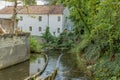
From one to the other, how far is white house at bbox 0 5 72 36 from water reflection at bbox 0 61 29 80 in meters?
26.8

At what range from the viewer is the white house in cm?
5197

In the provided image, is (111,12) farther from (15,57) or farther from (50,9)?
(50,9)

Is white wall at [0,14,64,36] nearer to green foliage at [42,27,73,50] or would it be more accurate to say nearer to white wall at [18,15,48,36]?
white wall at [18,15,48,36]

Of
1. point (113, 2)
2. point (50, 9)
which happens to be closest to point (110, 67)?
point (113, 2)

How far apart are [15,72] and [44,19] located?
103ft

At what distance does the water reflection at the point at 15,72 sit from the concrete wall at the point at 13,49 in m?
0.58

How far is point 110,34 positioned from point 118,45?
0.94m

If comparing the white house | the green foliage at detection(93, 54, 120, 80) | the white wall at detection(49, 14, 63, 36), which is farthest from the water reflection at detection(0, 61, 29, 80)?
the white house

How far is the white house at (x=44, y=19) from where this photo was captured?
171 ft

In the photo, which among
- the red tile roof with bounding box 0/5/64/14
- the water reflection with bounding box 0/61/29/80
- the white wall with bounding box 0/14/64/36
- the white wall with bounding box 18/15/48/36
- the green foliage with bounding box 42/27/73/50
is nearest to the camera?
the water reflection with bounding box 0/61/29/80

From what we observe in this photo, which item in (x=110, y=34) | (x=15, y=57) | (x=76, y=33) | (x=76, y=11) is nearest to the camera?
(x=110, y=34)

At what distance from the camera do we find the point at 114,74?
582 inches

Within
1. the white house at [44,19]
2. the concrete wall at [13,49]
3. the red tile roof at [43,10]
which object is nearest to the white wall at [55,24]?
the white house at [44,19]

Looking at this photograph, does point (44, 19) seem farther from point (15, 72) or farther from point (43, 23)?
point (15, 72)
